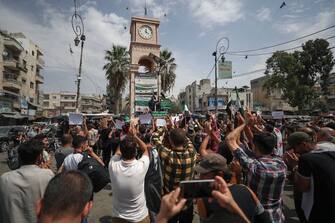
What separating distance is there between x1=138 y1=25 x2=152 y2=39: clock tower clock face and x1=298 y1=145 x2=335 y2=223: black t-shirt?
33466mm

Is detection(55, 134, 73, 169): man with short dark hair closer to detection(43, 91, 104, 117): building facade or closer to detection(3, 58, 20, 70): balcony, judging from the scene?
detection(3, 58, 20, 70): balcony

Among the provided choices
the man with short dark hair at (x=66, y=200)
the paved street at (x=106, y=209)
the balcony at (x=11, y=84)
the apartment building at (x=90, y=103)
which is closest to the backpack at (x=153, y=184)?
the paved street at (x=106, y=209)

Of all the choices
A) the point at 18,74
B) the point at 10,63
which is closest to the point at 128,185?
the point at 10,63

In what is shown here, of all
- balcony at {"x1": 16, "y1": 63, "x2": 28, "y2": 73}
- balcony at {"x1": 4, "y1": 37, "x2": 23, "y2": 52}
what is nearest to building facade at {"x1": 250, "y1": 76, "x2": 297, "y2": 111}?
balcony at {"x1": 16, "y1": 63, "x2": 28, "y2": 73}

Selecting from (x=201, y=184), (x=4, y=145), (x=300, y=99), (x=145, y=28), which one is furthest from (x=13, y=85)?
(x=201, y=184)

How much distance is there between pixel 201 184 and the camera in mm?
1659

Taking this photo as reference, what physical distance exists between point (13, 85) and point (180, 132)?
149 feet

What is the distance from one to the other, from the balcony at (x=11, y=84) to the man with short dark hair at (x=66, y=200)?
46198mm

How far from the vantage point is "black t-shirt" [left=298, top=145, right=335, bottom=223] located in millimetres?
2951

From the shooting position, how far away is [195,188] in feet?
5.33

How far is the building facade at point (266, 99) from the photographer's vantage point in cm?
6640

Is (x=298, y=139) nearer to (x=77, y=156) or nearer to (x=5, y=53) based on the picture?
(x=77, y=156)

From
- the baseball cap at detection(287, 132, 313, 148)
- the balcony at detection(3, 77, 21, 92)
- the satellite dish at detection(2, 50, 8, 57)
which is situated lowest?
the baseball cap at detection(287, 132, 313, 148)

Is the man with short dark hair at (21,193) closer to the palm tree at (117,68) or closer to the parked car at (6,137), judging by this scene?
the parked car at (6,137)
